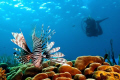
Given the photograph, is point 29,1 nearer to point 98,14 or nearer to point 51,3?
point 51,3

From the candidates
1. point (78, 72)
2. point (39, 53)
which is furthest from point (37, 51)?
point (78, 72)

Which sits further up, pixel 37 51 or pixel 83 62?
pixel 37 51

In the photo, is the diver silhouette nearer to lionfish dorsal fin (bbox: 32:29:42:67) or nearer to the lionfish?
the lionfish

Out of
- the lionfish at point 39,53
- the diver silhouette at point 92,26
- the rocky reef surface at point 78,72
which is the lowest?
the rocky reef surface at point 78,72

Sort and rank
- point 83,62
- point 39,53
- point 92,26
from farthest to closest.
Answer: point 92,26
point 83,62
point 39,53

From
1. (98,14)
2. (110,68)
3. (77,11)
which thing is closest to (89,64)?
(110,68)

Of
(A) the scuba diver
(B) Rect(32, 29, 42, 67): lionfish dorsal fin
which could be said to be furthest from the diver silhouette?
(B) Rect(32, 29, 42, 67): lionfish dorsal fin

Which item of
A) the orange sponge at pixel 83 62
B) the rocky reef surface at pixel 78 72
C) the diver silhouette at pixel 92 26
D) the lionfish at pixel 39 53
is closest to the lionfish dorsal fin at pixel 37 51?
the lionfish at pixel 39 53

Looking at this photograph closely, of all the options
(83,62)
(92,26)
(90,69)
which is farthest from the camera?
(92,26)

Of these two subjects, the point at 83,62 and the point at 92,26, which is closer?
the point at 83,62

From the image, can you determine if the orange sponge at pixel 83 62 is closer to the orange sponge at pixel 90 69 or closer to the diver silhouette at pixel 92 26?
the orange sponge at pixel 90 69

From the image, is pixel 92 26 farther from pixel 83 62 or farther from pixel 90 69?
pixel 90 69

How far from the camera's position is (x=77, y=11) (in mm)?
29609

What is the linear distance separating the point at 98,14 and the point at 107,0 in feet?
26.5
